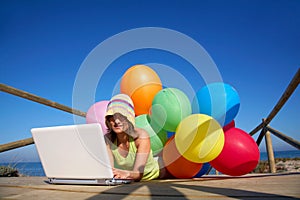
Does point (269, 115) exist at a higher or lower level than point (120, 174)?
higher

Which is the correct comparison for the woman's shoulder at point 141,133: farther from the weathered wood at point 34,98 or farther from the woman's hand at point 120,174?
the weathered wood at point 34,98

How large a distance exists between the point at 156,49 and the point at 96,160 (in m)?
1.76

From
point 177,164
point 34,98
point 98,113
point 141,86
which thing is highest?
point 34,98

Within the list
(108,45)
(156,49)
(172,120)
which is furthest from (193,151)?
(108,45)

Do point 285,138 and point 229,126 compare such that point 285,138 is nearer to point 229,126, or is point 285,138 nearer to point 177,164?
point 229,126

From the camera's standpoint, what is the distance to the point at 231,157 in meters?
2.24

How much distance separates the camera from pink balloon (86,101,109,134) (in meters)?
2.64

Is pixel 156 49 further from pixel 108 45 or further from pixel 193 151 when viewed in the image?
pixel 193 151

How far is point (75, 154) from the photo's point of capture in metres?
1.78

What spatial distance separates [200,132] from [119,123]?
716 mm

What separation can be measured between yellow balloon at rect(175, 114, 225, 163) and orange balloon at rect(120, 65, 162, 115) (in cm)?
78

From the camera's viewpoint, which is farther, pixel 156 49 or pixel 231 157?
pixel 156 49

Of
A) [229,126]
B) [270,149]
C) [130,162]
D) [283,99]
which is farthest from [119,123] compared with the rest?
[270,149]

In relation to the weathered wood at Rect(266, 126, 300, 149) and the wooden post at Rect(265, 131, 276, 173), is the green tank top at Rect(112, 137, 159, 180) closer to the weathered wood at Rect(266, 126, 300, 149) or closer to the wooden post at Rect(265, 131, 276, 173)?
the weathered wood at Rect(266, 126, 300, 149)
